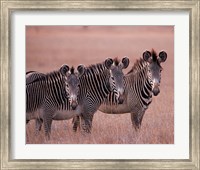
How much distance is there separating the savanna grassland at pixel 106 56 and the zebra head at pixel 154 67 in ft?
0.19

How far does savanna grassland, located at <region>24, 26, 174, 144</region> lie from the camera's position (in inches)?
277

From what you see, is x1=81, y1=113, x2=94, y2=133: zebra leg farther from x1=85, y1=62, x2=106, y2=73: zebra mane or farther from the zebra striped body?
x1=85, y1=62, x2=106, y2=73: zebra mane

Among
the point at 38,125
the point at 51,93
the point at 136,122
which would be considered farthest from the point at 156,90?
the point at 38,125

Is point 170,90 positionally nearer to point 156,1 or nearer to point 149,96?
point 149,96

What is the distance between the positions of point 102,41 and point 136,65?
491 millimetres

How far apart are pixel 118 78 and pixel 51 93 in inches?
29.4

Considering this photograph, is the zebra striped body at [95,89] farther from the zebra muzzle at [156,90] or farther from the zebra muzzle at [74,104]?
the zebra muzzle at [156,90]

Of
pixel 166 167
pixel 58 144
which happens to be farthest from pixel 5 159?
pixel 166 167

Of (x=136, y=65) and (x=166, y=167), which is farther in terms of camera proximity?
(x=136, y=65)

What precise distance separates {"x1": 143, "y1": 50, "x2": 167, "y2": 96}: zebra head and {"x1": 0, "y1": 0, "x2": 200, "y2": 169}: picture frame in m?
0.46

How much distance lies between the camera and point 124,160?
6.89m

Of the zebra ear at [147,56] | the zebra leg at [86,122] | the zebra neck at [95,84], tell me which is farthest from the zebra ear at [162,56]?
the zebra leg at [86,122]

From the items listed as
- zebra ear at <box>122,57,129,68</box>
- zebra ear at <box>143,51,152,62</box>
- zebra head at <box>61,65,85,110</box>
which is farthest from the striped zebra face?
zebra head at <box>61,65,85,110</box>

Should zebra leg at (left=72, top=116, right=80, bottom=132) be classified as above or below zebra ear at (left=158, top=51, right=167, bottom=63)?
below
